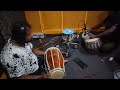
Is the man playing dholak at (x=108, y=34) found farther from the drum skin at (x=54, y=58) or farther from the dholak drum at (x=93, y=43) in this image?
the drum skin at (x=54, y=58)

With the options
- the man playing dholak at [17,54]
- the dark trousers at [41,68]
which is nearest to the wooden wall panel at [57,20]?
the dark trousers at [41,68]

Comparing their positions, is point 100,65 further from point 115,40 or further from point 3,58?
point 3,58

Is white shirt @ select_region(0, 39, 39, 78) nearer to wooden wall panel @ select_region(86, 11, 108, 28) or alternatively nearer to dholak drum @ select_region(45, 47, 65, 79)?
dholak drum @ select_region(45, 47, 65, 79)

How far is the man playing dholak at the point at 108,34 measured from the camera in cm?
207

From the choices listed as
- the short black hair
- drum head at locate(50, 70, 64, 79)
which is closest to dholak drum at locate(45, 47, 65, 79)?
drum head at locate(50, 70, 64, 79)

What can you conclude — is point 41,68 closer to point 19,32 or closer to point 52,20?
point 19,32

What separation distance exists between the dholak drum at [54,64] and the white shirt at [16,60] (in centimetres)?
18

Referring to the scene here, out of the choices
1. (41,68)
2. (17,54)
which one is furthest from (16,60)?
(41,68)

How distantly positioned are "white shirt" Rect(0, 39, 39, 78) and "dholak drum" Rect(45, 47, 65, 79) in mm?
184

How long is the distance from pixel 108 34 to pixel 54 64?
3.18 feet
